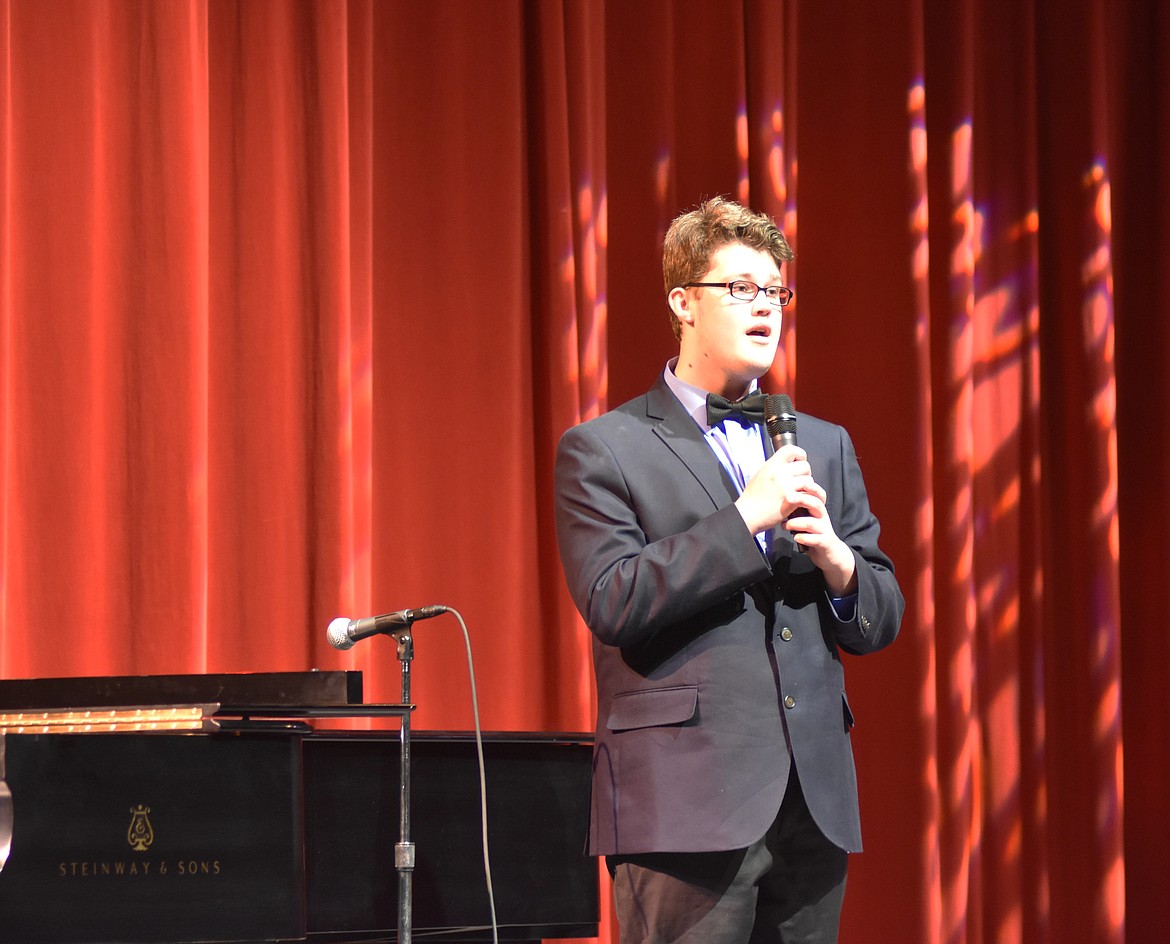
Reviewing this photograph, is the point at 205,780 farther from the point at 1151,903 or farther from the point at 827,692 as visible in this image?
the point at 1151,903

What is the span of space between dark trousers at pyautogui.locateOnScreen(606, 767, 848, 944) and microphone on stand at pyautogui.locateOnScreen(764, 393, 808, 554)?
44 centimetres

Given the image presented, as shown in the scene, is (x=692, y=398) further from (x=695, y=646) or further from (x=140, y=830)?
(x=140, y=830)

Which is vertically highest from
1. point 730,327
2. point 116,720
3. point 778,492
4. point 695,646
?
point 730,327

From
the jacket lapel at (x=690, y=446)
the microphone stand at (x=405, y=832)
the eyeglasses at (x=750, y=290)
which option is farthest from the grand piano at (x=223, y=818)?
the eyeglasses at (x=750, y=290)

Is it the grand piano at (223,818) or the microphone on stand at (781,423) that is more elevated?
the microphone on stand at (781,423)

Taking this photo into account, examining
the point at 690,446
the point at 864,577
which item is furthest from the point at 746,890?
the point at 690,446

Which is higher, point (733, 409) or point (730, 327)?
point (730, 327)

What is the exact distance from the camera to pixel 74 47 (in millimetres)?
3420

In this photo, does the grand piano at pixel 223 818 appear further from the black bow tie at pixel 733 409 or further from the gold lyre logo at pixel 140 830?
the black bow tie at pixel 733 409

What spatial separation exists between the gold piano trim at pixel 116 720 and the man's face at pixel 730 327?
3.10 feet

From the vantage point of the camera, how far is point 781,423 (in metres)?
2.18

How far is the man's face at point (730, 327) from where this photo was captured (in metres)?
2.35

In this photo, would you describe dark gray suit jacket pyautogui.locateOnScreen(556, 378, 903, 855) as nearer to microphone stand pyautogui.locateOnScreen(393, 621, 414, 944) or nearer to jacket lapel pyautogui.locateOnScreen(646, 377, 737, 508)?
jacket lapel pyautogui.locateOnScreen(646, 377, 737, 508)

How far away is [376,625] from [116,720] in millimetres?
434
